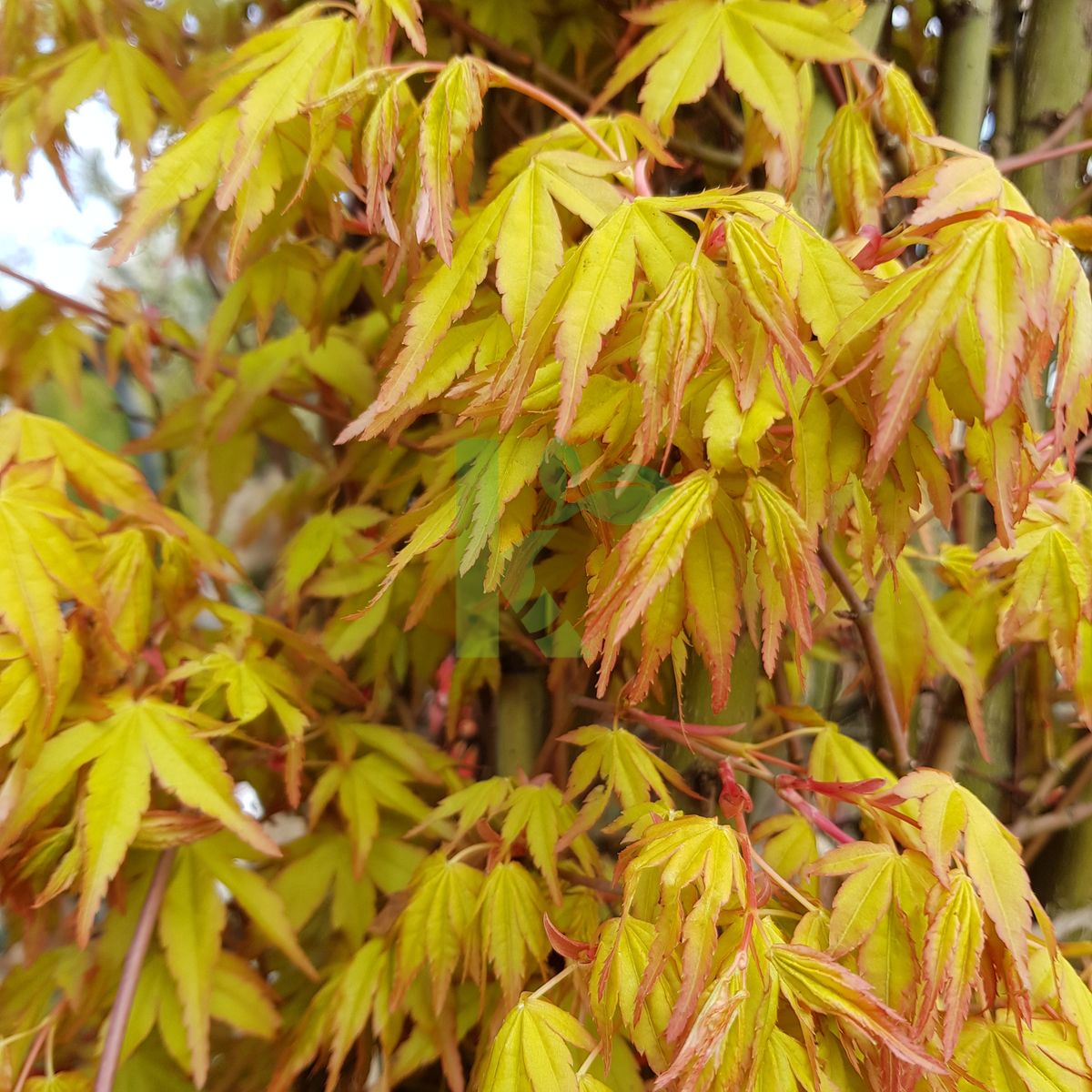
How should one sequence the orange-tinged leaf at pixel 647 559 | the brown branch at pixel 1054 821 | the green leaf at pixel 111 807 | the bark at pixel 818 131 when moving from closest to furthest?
the orange-tinged leaf at pixel 647 559
the green leaf at pixel 111 807
the bark at pixel 818 131
the brown branch at pixel 1054 821

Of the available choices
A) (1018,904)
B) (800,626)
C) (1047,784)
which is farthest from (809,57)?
(1047,784)

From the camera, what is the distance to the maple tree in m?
0.41

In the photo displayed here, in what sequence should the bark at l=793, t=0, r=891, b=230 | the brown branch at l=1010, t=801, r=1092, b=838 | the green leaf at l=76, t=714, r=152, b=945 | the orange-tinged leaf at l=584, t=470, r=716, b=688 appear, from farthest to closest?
the brown branch at l=1010, t=801, r=1092, b=838
the bark at l=793, t=0, r=891, b=230
the green leaf at l=76, t=714, r=152, b=945
the orange-tinged leaf at l=584, t=470, r=716, b=688

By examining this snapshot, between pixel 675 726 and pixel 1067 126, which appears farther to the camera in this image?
pixel 1067 126

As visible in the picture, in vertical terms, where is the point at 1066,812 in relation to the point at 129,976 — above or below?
below

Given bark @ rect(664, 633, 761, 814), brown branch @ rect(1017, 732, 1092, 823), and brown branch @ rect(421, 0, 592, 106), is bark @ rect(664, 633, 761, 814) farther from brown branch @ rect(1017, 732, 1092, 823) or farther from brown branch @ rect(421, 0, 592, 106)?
brown branch @ rect(421, 0, 592, 106)

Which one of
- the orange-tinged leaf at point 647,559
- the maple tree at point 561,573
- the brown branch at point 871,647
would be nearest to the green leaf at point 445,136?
the maple tree at point 561,573

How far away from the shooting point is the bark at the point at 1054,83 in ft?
2.62

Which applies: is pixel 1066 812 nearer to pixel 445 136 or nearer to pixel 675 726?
pixel 675 726

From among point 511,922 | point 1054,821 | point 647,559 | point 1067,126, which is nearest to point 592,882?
point 511,922

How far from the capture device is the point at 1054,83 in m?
0.81

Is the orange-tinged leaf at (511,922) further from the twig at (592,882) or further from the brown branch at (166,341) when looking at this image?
the brown branch at (166,341)

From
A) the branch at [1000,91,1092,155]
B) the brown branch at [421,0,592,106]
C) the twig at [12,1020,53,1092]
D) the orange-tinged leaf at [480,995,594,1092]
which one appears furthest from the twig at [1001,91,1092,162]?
the twig at [12,1020,53,1092]

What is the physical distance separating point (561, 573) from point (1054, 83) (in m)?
0.64
